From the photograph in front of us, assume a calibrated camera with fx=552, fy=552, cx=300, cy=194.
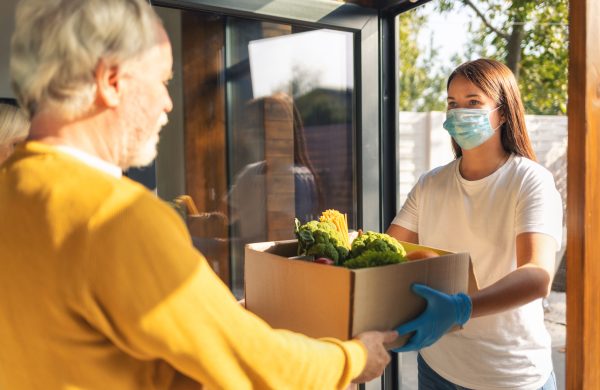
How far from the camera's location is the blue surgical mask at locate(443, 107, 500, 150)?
5.85 feet

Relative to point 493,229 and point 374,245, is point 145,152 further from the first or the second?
point 493,229

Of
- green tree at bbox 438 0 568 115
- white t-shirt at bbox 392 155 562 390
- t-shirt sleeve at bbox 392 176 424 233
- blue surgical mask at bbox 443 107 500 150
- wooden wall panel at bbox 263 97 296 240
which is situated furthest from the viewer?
green tree at bbox 438 0 568 115

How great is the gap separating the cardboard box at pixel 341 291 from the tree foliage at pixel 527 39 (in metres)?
4.08

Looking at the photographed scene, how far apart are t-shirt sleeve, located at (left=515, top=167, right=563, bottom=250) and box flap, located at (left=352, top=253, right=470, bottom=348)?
258 mm

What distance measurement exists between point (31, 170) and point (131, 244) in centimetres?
22

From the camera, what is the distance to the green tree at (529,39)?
16.3 ft

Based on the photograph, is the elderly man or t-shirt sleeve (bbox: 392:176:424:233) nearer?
the elderly man

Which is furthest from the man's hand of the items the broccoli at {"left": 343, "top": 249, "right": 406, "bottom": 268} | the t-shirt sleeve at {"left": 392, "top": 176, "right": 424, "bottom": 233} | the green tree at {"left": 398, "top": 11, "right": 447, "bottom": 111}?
the green tree at {"left": 398, "top": 11, "right": 447, "bottom": 111}

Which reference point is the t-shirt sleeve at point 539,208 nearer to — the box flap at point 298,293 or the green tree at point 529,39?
the box flap at point 298,293

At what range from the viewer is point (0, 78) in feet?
9.55

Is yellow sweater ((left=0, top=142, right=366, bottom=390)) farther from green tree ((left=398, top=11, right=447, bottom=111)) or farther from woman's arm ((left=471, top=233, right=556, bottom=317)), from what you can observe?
green tree ((left=398, top=11, right=447, bottom=111))

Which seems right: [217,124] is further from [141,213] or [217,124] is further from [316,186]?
[141,213]

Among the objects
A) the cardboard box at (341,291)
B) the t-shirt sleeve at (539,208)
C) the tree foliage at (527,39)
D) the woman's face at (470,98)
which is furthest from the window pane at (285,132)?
the tree foliage at (527,39)

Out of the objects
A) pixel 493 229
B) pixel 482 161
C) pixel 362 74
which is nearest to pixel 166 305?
pixel 493 229
